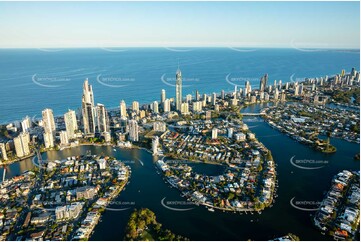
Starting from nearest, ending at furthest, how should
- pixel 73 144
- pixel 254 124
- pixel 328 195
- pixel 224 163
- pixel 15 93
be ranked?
pixel 328 195 < pixel 224 163 < pixel 73 144 < pixel 254 124 < pixel 15 93

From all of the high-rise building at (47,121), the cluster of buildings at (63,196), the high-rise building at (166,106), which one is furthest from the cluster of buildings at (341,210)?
the high-rise building at (47,121)

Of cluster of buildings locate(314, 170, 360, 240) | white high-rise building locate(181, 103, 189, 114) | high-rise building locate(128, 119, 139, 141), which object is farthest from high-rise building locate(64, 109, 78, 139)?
cluster of buildings locate(314, 170, 360, 240)

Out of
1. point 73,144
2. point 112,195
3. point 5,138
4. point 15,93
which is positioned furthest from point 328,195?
point 15,93

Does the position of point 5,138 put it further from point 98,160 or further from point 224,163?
point 224,163

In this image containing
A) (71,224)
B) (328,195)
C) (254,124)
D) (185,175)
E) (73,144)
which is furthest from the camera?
(254,124)

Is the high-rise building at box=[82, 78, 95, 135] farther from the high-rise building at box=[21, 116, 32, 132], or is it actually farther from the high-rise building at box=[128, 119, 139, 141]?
the high-rise building at box=[21, 116, 32, 132]

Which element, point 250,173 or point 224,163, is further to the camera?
point 224,163
